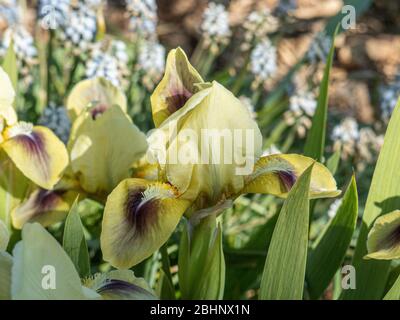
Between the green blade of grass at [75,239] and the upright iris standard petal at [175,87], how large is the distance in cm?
18

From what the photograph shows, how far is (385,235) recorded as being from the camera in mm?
1010

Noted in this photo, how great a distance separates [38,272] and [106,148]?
436mm

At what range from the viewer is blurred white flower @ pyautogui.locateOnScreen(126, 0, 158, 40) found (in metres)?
1.78

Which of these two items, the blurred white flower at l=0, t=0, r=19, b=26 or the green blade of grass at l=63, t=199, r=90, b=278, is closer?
the green blade of grass at l=63, t=199, r=90, b=278

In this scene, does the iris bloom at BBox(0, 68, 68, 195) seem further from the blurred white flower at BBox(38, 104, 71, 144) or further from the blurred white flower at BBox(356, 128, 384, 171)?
the blurred white flower at BBox(356, 128, 384, 171)

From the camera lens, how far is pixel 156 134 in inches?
37.5

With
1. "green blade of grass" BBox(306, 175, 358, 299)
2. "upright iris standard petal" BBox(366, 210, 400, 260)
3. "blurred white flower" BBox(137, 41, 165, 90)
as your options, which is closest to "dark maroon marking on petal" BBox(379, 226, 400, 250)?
"upright iris standard petal" BBox(366, 210, 400, 260)

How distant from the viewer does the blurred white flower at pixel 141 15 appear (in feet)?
5.85

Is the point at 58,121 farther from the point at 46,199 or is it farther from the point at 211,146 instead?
the point at 211,146

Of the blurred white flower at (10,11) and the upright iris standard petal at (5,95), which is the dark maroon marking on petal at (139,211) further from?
the blurred white flower at (10,11)

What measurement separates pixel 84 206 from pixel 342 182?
2.34 ft

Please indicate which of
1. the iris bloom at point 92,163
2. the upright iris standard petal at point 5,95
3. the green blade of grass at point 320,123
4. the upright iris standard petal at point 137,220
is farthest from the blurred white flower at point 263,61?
the upright iris standard petal at point 137,220

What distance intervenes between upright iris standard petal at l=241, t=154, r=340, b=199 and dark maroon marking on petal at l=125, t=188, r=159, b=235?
0.13 m
